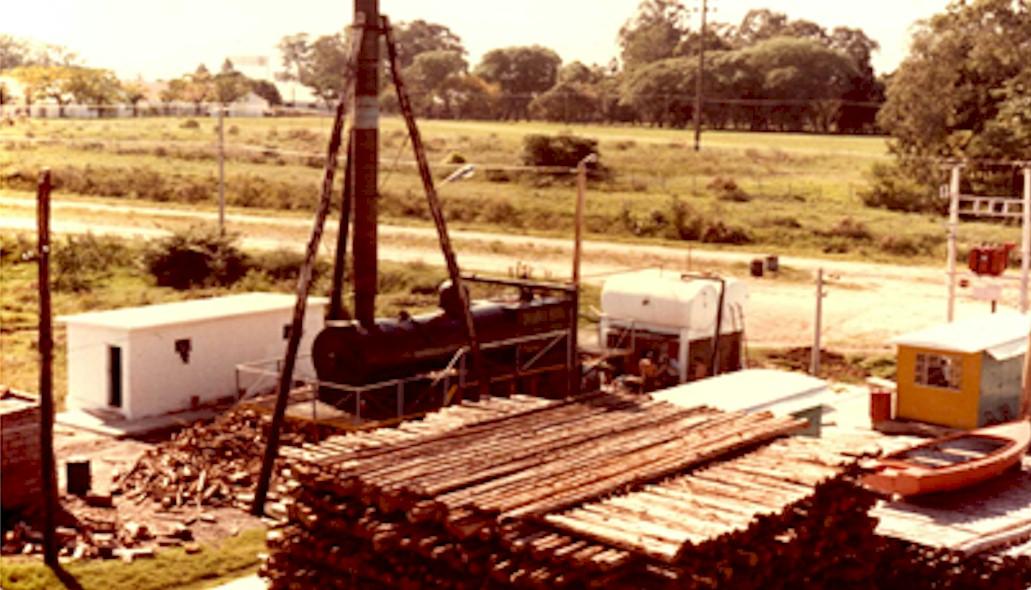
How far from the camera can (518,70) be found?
165875 millimetres

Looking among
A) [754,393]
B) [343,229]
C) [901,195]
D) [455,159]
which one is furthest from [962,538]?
[455,159]

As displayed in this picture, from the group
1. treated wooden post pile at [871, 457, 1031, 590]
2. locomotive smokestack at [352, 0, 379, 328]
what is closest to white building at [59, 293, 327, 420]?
locomotive smokestack at [352, 0, 379, 328]

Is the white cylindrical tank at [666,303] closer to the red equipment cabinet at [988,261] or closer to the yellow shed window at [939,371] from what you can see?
the yellow shed window at [939,371]

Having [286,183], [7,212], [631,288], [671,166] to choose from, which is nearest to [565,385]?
[631,288]

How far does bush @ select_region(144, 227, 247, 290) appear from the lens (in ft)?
153

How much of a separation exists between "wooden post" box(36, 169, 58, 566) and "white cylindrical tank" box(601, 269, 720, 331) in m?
14.8

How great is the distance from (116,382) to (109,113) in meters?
77.4

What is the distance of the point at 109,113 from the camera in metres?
101

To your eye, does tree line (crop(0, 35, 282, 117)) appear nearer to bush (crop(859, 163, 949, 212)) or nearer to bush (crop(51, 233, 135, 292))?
bush (crop(51, 233, 135, 292))

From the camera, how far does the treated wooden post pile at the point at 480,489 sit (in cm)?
1320

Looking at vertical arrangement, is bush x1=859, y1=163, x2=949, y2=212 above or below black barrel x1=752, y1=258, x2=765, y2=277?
above

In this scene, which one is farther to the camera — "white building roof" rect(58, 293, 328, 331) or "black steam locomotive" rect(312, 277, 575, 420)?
"white building roof" rect(58, 293, 328, 331)

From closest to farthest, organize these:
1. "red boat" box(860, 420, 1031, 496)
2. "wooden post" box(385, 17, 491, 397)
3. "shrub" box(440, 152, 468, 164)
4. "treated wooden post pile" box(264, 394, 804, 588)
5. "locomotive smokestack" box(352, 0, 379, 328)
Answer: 1. "treated wooden post pile" box(264, 394, 804, 588)
2. "red boat" box(860, 420, 1031, 496)
3. "wooden post" box(385, 17, 491, 397)
4. "locomotive smokestack" box(352, 0, 379, 328)
5. "shrub" box(440, 152, 468, 164)

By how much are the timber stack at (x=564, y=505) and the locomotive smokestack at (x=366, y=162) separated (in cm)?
951
